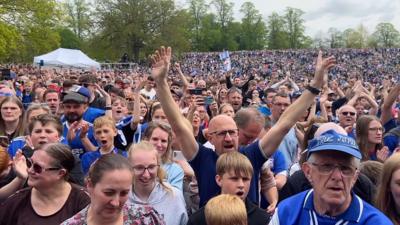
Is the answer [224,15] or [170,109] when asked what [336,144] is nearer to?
[170,109]

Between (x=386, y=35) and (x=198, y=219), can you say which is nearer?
(x=198, y=219)

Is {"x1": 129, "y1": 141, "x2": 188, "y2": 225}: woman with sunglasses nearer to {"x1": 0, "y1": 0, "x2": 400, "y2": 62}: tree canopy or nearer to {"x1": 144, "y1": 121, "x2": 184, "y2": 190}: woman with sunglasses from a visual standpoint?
{"x1": 144, "y1": 121, "x2": 184, "y2": 190}: woman with sunglasses

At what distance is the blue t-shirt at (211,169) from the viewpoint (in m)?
3.85

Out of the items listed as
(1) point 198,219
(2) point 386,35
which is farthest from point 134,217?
(2) point 386,35

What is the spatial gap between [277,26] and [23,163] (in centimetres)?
8968

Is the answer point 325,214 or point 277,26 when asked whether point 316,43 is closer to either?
point 277,26

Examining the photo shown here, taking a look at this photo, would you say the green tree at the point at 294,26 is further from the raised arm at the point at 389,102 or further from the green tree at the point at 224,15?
the raised arm at the point at 389,102

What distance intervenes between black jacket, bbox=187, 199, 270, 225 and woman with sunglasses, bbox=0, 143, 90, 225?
2.42ft

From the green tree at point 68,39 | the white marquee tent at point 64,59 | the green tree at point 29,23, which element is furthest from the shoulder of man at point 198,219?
the green tree at point 68,39

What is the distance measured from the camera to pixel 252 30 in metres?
89.1

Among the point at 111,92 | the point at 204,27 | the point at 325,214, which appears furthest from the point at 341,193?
the point at 204,27

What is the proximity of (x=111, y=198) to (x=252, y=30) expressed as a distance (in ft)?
290

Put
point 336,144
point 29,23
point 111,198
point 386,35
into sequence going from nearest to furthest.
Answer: point 336,144 → point 111,198 → point 29,23 → point 386,35

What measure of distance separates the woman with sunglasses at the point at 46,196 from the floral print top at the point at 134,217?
0.42 m
